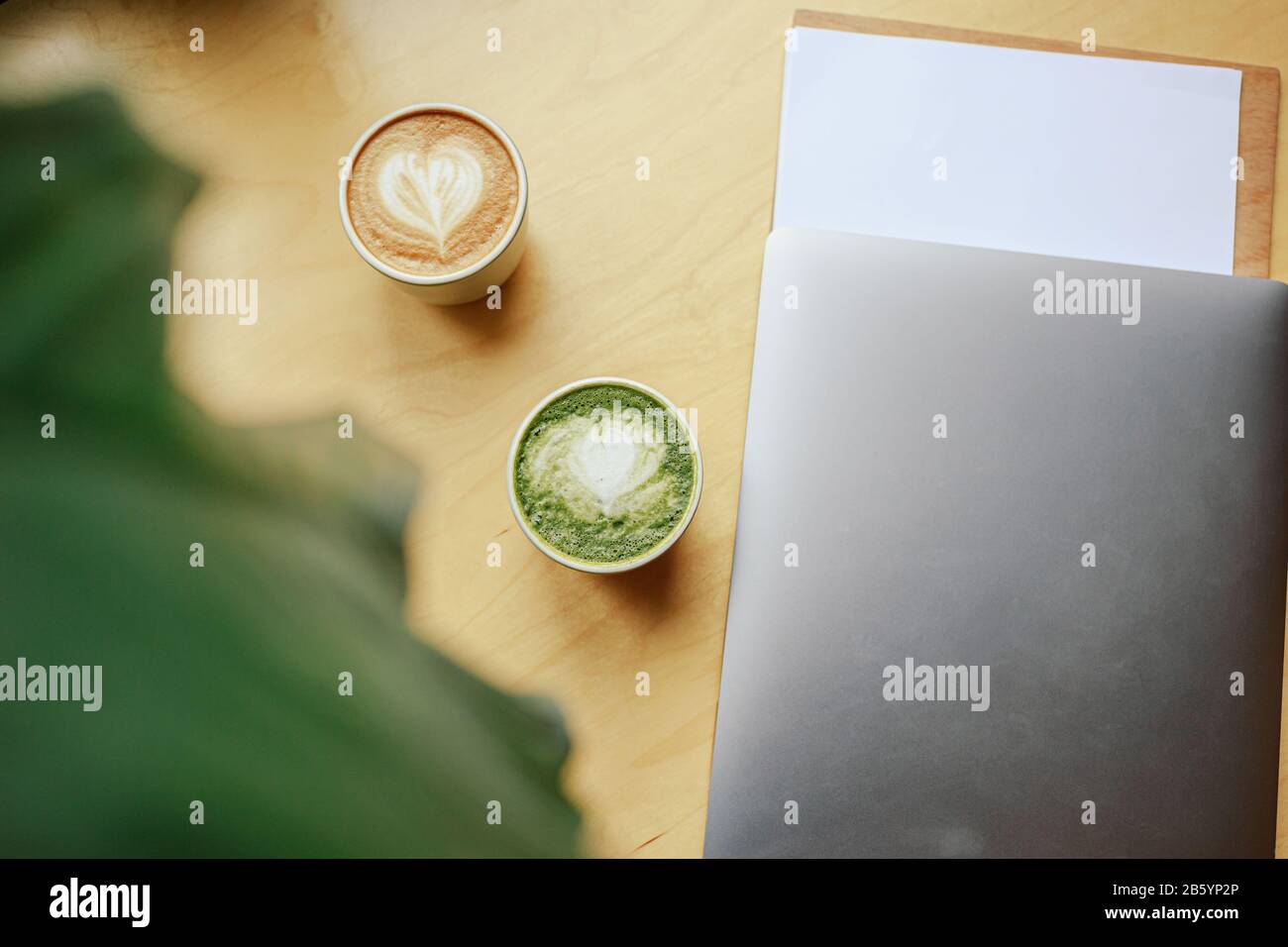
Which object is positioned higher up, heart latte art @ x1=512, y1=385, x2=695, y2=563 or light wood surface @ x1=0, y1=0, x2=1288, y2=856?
light wood surface @ x1=0, y1=0, x2=1288, y2=856

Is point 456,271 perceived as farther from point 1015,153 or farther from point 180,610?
point 1015,153

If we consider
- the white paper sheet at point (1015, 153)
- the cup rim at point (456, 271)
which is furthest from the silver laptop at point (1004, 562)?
the cup rim at point (456, 271)

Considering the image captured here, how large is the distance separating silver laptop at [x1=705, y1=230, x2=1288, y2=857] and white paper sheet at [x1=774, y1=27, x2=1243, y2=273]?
60 millimetres

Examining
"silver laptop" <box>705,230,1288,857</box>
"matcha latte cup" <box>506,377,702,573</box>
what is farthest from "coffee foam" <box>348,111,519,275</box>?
"silver laptop" <box>705,230,1288,857</box>

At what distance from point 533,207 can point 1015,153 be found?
552mm

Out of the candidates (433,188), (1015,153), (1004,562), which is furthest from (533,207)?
(1004,562)

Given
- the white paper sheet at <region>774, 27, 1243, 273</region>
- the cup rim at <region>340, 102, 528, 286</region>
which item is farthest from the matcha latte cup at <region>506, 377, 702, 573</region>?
the white paper sheet at <region>774, 27, 1243, 273</region>

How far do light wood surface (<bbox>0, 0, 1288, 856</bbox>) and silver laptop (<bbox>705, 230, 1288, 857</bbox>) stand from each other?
11 cm

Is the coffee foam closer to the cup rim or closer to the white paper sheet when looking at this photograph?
the cup rim

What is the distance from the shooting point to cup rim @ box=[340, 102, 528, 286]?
985 mm

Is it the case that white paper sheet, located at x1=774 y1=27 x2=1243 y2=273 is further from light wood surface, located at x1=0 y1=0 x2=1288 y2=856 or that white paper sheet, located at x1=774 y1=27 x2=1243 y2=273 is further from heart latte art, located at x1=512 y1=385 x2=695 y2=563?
heart latte art, located at x1=512 y1=385 x2=695 y2=563

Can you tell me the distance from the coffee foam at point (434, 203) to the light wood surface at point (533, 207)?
9 centimetres

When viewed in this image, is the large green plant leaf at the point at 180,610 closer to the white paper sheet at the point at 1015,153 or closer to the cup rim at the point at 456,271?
the cup rim at the point at 456,271
